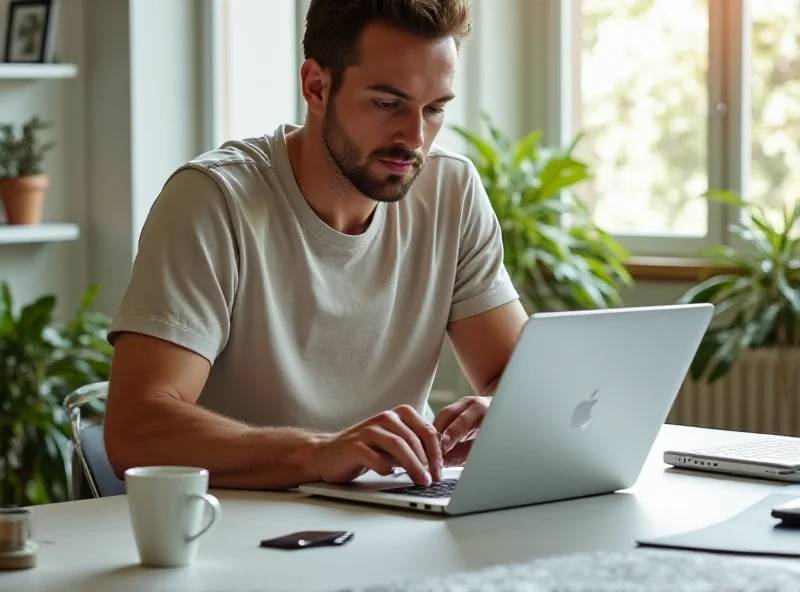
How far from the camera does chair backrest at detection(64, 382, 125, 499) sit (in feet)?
6.10

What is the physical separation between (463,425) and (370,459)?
22 cm

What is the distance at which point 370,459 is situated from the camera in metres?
1.54

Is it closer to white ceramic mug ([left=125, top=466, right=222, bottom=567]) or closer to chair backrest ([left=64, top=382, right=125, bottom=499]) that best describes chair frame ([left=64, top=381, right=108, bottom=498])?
chair backrest ([left=64, top=382, right=125, bottom=499])

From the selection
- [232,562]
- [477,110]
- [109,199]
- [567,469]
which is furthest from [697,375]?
[232,562]

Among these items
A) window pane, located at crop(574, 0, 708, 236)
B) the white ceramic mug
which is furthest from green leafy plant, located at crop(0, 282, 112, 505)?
the white ceramic mug

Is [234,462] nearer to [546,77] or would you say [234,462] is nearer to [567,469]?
[567,469]

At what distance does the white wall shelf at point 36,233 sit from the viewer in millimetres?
3885

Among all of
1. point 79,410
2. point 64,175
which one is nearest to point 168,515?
point 79,410

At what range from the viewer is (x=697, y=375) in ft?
12.3

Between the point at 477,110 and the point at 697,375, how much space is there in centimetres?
127

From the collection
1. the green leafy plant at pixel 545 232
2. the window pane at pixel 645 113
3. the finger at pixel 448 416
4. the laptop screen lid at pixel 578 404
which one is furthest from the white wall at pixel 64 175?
the laptop screen lid at pixel 578 404

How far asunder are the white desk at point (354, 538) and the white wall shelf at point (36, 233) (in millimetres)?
2452

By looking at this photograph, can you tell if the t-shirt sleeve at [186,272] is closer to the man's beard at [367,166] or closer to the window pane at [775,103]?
the man's beard at [367,166]

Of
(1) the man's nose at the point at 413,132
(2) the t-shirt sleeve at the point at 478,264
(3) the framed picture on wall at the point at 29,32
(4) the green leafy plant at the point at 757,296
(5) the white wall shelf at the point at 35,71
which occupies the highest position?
(3) the framed picture on wall at the point at 29,32
